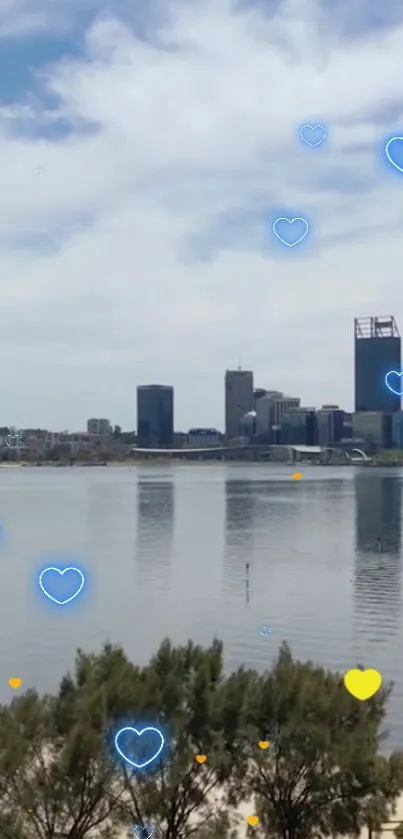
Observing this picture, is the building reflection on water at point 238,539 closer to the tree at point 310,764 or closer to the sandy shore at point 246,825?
the sandy shore at point 246,825

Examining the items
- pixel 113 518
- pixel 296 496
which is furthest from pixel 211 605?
pixel 296 496

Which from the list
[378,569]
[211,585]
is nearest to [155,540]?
[378,569]

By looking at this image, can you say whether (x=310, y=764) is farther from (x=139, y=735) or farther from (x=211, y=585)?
(x=211, y=585)

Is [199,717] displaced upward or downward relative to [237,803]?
upward

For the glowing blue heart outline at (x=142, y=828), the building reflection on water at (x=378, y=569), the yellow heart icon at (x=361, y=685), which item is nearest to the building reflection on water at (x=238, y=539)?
the building reflection on water at (x=378, y=569)

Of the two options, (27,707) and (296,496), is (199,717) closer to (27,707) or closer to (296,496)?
(27,707)

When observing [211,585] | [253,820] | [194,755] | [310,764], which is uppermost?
[194,755]

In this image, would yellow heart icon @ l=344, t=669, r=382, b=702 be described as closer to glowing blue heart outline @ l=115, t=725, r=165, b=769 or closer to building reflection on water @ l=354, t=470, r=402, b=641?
glowing blue heart outline @ l=115, t=725, r=165, b=769
